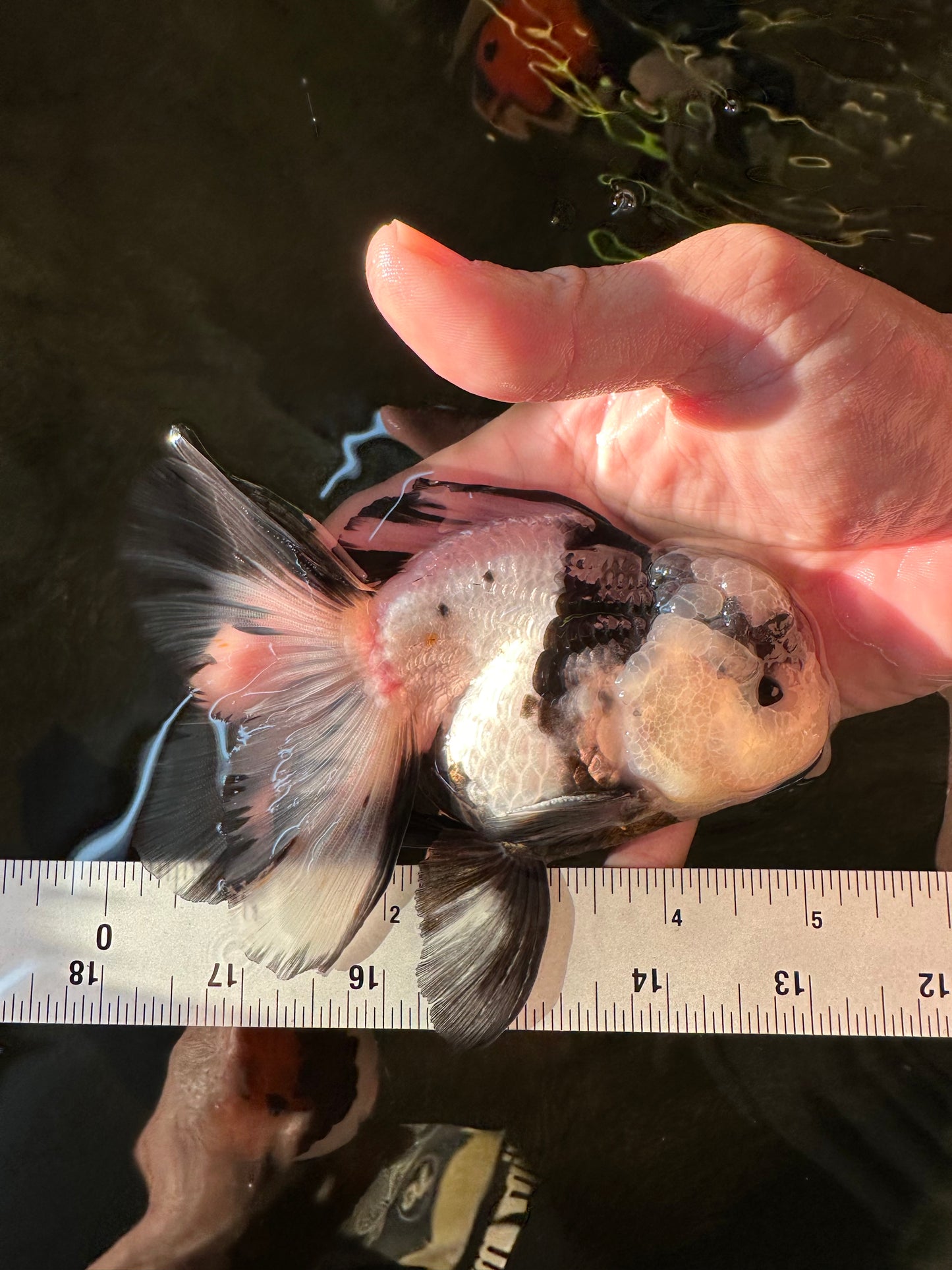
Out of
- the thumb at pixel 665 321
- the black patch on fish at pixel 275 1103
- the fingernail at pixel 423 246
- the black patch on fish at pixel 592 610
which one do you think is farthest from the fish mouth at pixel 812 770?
the black patch on fish at pixel 275 1103

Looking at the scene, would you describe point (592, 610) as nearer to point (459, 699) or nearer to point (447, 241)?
point (459, 699)

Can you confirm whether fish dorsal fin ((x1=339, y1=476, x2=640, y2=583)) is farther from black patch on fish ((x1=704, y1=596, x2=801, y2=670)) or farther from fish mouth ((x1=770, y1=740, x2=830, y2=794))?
fish mouth ((x1=770, y1=740, x2=830, y2=794))

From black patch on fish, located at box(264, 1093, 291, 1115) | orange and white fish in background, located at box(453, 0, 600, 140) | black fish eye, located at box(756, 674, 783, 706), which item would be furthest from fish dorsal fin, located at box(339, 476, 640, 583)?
black patch on fish, located at box(264, 1093, 291, 1115)

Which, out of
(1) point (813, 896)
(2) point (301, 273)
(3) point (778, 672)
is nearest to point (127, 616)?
(2) point (301, 273)

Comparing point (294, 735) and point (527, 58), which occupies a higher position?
point (527, 58)

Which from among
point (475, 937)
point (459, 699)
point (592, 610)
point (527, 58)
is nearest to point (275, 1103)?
point (475, 937)

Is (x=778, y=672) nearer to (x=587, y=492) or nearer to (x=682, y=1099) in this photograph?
(x=587, y=492)

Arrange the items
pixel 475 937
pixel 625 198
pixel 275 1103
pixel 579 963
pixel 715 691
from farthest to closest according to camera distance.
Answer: pixel 625 198 → pixel 275 1103 → pixel 579 963 → pixel 475 937 → pixel 715 691

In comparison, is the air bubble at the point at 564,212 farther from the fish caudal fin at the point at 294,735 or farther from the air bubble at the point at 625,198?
the fish caudal fin at the point at 294,735
